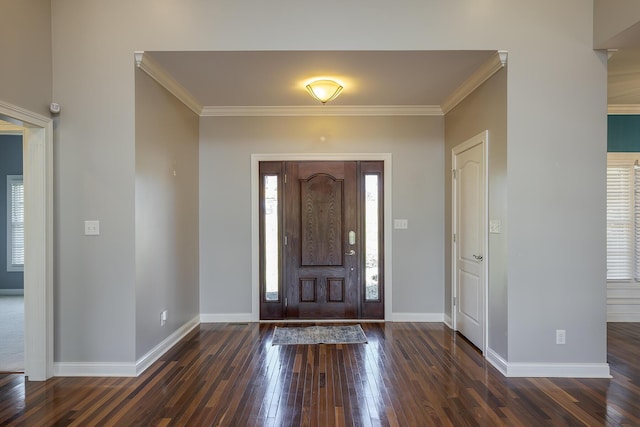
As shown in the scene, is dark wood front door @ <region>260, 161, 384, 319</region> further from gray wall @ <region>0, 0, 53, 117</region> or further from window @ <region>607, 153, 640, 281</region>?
window @ <region>607, 153, 640, 281</region>

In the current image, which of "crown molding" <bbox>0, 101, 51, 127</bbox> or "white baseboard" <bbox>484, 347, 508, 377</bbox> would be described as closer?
"crown molding" <bbox>0, 101, 51, 127</bbox>

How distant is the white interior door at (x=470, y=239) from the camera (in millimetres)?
3641

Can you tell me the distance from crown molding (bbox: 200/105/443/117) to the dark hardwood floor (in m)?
2.79

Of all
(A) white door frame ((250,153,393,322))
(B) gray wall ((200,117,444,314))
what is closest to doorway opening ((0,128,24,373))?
(B) gray wall ((200,117,444,314))

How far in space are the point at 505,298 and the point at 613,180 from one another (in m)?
2.83

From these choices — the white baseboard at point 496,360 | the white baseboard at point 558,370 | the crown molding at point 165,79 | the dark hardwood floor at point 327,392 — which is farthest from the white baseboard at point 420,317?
the crown molding at point 165,79

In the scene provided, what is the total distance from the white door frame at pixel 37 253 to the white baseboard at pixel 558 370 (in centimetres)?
383

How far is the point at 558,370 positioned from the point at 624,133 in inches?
131

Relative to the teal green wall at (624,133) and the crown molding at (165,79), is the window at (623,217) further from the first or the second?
the crown molding at (165,79)

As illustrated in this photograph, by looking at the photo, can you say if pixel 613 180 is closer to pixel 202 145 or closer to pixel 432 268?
pixel 432 268

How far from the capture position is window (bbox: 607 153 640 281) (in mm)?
4641

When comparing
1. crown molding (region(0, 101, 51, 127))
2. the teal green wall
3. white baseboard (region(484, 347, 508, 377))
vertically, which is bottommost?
white baseboard (region(484, 347, 508, 377))

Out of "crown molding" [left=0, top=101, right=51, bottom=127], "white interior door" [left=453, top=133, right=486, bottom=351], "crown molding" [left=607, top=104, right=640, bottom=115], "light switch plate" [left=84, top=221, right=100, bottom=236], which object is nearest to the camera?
"crown molding" [left=0, top=101, right=51, bottom=127]

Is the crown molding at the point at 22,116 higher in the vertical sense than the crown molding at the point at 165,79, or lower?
lower
